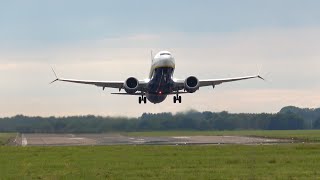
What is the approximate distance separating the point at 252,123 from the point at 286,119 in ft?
89.5

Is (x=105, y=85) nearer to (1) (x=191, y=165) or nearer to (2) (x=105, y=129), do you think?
(2) (x=105, y=129)

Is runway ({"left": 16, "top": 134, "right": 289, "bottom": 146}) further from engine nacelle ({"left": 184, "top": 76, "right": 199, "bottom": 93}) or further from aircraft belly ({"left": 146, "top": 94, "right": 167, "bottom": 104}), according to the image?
engine nacelle ({"left": 184, "top": 76, "right": 199, "bottom": 93})

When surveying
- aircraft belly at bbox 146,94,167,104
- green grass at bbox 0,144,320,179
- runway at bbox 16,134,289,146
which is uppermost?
aircraft belly at bbox 146,94,167,104

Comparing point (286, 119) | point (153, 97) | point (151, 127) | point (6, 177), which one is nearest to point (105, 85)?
point (153, 97)

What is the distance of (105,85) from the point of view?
80.5 m

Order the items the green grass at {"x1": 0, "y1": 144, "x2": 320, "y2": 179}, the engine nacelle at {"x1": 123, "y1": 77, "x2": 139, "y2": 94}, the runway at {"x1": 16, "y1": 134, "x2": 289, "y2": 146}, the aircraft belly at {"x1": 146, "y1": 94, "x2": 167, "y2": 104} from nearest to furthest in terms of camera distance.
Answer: the green grass at {"x1": 0, "y1": 144, "x2": 320, "y2": 179}
the runway at {"x1": 16, "y1": 134, "x2": 289, "y2": 146}
the engine nacelle at {"x1": 123, "y1": 77, "x2": 139, "y2": 94}
the aircraft belly at {"x1": 146, "y1": 94, "x2": 167, "y2": 104}

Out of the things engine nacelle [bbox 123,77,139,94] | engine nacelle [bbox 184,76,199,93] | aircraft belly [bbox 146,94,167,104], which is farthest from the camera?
aircraft belly [bbox 146,94,167,104]

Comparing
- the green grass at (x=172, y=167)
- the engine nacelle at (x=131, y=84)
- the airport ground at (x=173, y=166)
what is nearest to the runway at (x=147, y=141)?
the engine nacelle at (x=131, y=84)

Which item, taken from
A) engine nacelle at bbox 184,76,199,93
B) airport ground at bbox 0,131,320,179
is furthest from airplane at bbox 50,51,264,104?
airport ground at bbox 0,131,320,179

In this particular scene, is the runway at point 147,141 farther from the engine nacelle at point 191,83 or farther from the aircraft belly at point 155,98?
the engine nacelle at point 191,83

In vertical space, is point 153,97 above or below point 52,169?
above

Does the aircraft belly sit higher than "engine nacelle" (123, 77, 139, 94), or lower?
lower

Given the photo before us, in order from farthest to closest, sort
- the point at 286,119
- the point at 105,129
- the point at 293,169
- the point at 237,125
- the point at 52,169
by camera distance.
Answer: the point at 286,119, the point at 237,125, the point at 105,129, the point at 52,169, the point at 293,169

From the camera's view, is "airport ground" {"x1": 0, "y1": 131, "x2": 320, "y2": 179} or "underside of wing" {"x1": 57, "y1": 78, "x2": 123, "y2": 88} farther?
"underside of wing" {"x1": 57, "y1": 78, "x2": 123, "y2": 88}
